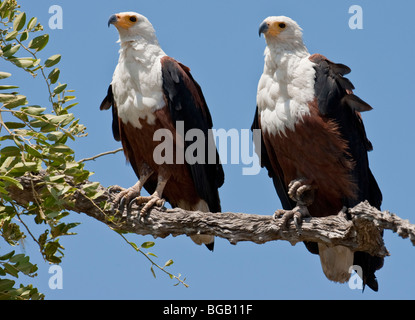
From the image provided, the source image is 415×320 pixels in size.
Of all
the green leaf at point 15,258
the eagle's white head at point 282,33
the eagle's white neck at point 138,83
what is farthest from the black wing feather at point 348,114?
the green leaf at point 15,258

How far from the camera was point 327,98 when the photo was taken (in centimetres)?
702

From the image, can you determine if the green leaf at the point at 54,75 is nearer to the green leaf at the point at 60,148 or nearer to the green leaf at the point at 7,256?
the green leaf at the point at 60,148

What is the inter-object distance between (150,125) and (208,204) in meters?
0.89

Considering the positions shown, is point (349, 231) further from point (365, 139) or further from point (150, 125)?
point (150, 125)

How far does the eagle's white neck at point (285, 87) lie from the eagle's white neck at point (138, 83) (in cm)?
87

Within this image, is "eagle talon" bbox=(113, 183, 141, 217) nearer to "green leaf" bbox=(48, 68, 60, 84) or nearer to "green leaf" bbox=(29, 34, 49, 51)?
"green leaf" bbox=(48, 68, 60, 84)

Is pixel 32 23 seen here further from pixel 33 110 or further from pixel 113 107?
pixel 113 107

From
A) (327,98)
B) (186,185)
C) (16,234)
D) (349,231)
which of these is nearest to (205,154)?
(186,185)

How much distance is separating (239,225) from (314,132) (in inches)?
39.7

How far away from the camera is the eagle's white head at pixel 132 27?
25.2 feet

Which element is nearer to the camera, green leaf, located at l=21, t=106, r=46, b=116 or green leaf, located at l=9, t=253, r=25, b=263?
green leaf, located at l=21, t=106, r=46, b=116

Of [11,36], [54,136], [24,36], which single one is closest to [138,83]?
[24,36]

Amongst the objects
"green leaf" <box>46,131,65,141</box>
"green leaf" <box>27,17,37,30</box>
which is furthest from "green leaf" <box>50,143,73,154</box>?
"green leaf" <box>27,17,37,30</box>

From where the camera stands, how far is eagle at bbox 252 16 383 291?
7.03 m
